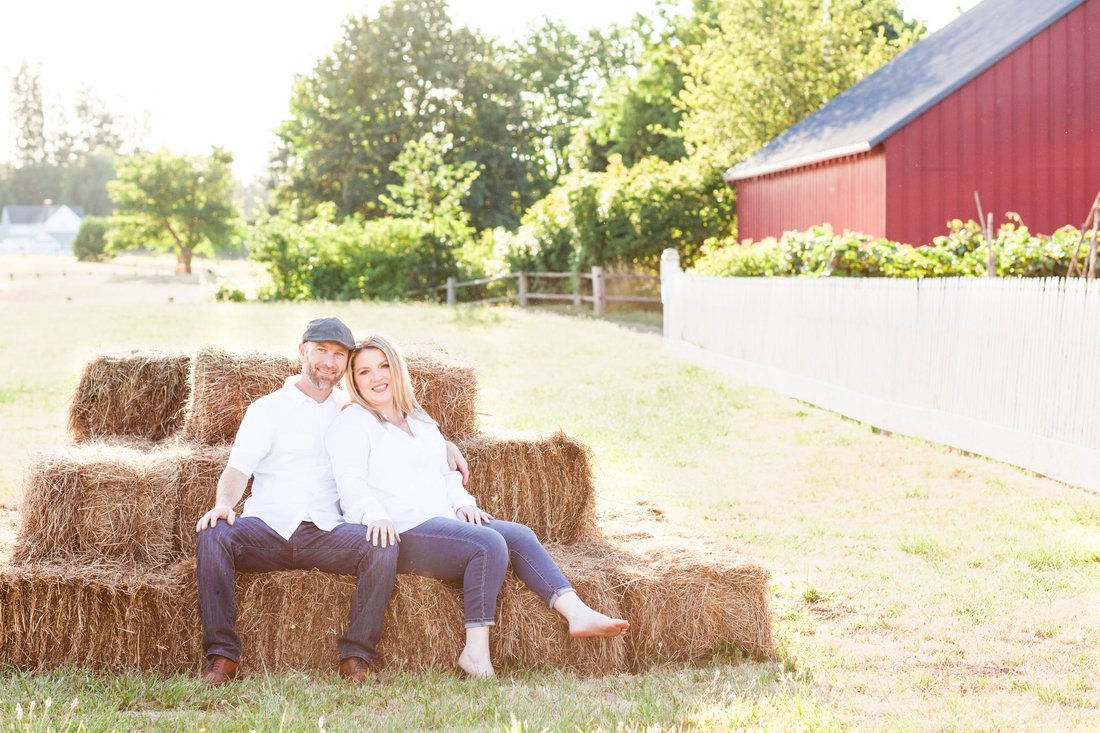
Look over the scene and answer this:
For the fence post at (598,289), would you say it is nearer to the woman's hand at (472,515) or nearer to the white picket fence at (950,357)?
the white picket fence at (950,357)

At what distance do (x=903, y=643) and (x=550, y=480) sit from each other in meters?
1.76

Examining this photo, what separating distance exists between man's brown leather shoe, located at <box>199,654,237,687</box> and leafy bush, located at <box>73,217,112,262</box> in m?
84.6

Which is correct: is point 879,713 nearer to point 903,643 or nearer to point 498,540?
point 903,643

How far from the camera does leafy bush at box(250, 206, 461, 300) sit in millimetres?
34344

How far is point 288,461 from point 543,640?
1.29 meters

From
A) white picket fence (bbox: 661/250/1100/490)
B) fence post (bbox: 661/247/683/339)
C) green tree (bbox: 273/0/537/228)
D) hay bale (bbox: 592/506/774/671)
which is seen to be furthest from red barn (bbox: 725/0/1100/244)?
green tree (bbox: 273/0/537/228)

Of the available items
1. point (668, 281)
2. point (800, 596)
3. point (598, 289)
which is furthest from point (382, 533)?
point (598, 289)

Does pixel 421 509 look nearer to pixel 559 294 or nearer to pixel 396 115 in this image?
pixel 559 294

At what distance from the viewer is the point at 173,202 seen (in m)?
69.6

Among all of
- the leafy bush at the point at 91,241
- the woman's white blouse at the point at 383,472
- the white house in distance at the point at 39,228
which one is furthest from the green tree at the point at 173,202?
the woman's white blouse at the point at 383,472

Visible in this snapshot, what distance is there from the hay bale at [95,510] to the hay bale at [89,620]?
225 mm

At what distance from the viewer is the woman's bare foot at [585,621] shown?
494 centimetres

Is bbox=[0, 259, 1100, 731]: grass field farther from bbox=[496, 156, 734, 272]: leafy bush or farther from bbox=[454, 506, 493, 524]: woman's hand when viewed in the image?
bbox=[496, 156, 734, 272]: leafy bush

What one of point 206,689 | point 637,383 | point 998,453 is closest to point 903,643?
point 206,689
